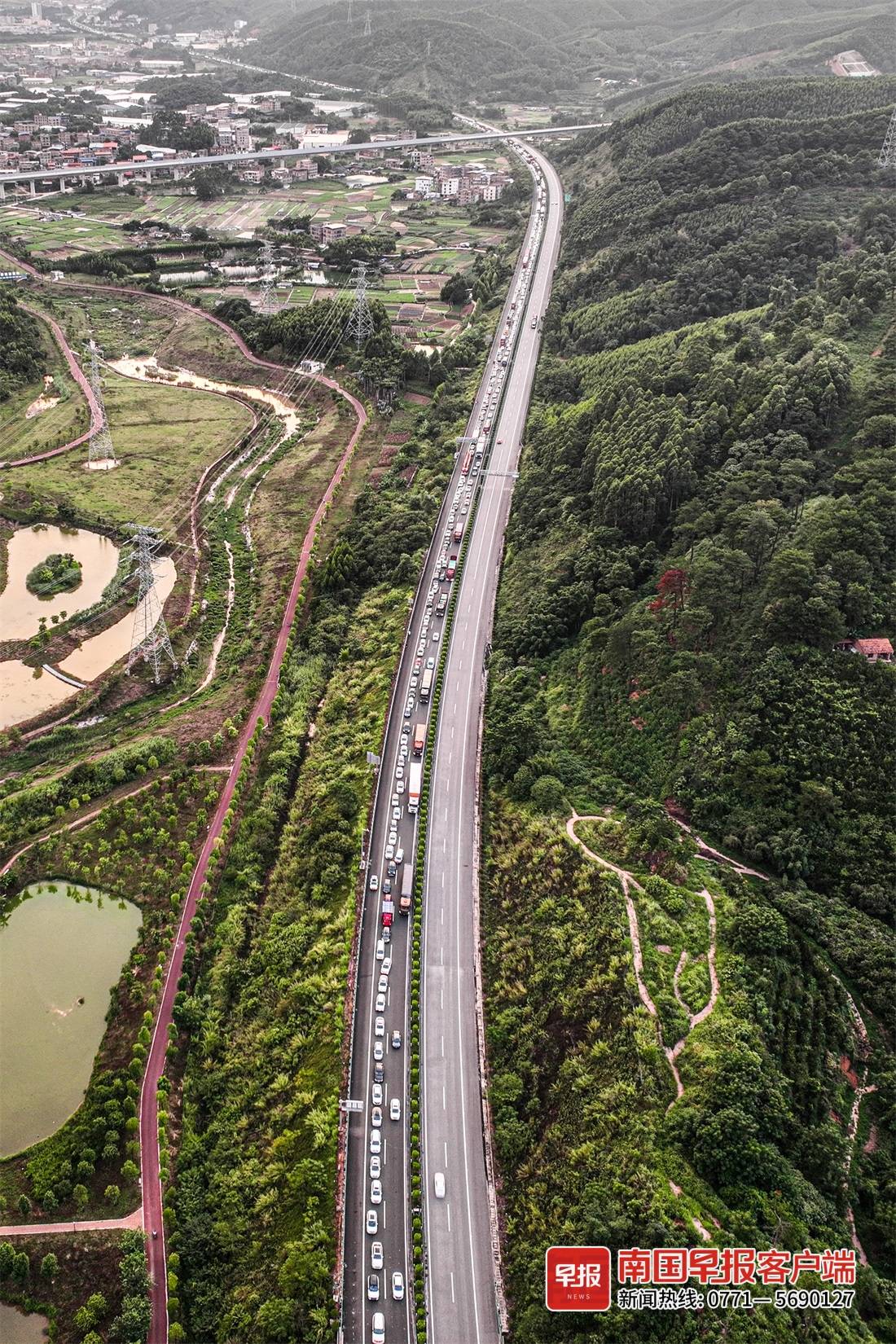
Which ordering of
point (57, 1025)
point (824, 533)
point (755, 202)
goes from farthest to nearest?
point (755, 202) → point (824, 533) → point (57, 1025)

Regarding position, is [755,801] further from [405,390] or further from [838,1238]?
[405,390]

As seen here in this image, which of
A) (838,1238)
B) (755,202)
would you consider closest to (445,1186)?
(838,1238)

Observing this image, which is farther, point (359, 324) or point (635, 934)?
point (359, 324)

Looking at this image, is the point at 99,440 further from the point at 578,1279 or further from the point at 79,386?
the point at 578,1279

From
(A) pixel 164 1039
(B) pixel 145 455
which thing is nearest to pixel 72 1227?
(A) pixel 164 1039

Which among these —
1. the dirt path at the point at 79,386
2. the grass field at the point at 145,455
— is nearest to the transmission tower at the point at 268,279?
the grass field at the point at 145,455

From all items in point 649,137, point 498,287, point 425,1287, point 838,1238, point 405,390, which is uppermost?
point 649,137
